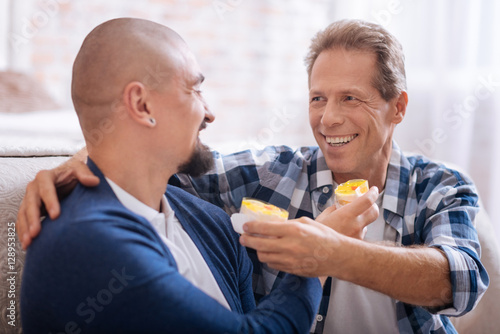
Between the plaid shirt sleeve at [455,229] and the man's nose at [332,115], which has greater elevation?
the man's nose at [332,115]

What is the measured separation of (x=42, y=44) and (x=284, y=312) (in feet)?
11.6

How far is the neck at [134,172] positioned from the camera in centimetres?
106

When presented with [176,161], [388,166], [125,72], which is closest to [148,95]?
[125,72]

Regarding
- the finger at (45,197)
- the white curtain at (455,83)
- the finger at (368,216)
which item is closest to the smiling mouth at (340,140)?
the finger at (368,216)

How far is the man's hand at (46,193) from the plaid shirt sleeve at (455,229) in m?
0.91

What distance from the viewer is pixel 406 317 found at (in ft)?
4.58

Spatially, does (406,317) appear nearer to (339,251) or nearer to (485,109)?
(339,251)

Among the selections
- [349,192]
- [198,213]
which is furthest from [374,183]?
[198,213]

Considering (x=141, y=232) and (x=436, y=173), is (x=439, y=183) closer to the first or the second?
(x=436, y=173)

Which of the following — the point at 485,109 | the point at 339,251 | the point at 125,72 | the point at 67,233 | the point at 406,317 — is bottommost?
the point at 406,317

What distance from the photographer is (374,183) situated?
5.41 ft

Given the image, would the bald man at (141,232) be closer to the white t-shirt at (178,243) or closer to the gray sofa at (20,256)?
the white t-shirt at (178,243)

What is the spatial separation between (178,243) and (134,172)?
20 centimetres

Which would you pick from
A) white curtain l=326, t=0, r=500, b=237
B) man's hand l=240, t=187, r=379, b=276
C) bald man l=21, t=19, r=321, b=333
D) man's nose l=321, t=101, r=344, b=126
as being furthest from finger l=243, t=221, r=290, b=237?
white curtain l=326, t=0, r=500, b=237
